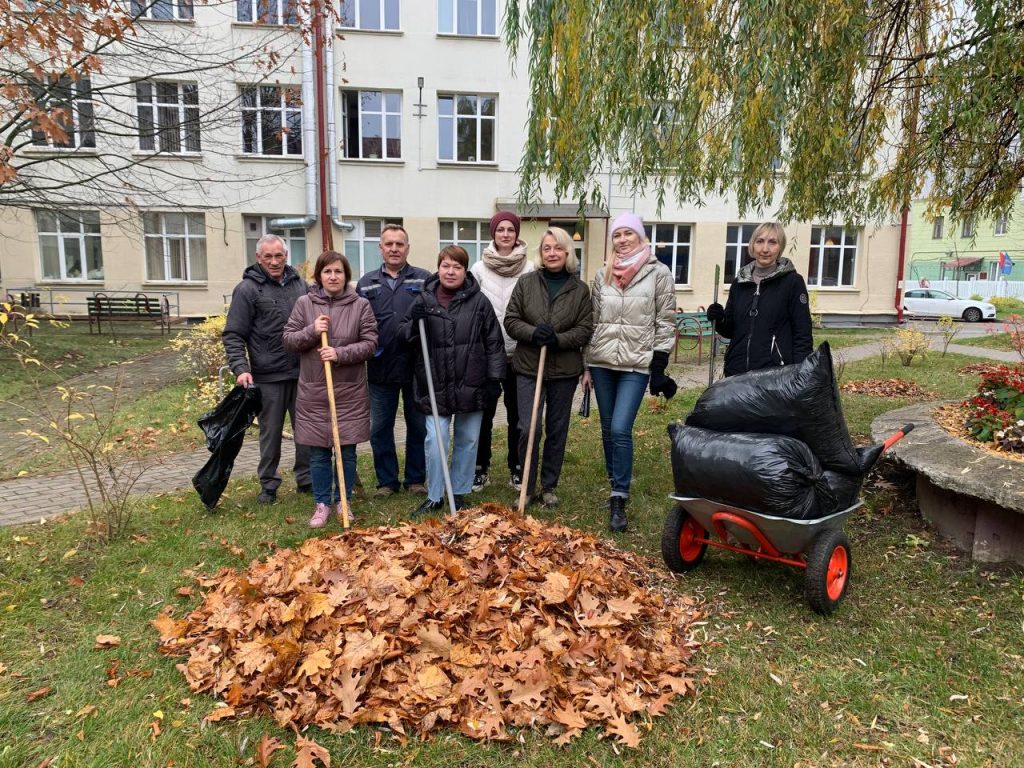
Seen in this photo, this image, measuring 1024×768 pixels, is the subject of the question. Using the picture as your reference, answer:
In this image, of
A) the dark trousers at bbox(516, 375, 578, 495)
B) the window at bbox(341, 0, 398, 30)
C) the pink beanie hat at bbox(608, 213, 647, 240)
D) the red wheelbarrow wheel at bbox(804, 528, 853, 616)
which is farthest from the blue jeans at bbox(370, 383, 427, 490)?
the window at bbox(341, 0, 398, 30)

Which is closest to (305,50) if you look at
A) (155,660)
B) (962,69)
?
(962,69)

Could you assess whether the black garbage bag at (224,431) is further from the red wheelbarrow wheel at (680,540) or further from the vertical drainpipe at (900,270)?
the vertical drainpipe at (900,270)

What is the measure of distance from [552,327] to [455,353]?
67cm

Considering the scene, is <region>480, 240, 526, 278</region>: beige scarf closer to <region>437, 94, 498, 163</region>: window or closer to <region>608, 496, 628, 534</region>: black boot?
<region>608, 496, 628, 534</region>: black boot

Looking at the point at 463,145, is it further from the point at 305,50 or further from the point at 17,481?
the point at 17,481

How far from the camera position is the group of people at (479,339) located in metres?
4.53

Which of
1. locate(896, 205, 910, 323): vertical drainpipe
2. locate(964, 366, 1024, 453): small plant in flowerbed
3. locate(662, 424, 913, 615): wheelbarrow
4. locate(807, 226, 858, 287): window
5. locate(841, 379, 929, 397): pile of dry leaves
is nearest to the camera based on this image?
locate(662, 424, 913, 615): wheelbarrow

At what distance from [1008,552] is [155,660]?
171 inches

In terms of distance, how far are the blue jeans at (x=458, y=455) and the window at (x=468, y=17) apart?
54.2 ft

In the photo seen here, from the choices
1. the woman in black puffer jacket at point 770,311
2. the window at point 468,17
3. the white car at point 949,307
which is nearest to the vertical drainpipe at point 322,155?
the window at point 468,17

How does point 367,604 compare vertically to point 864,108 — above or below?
below

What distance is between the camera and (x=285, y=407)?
202 inches

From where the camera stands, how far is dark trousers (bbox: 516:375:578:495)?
4.86 metres

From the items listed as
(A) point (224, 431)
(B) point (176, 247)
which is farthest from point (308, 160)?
(A) point (224, 431)
